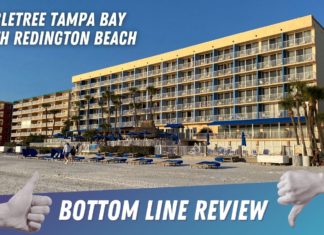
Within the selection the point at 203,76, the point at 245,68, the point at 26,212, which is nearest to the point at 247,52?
the point at 245,68

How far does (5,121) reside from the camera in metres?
111

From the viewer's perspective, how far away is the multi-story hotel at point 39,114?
88669 millimetres

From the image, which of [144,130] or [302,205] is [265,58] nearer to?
[144,130]

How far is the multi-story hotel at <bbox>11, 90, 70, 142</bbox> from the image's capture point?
8867 centimetres

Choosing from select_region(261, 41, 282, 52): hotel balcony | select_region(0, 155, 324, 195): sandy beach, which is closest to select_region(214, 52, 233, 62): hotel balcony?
select_region(261, 41, 282, 52): hotel balcony

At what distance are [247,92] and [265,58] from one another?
208 inches

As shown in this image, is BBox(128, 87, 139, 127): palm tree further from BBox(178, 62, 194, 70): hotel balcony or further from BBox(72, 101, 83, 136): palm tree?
BBox(72, 101, 83, 136): palm tree

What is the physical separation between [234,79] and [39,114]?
63.5 meters

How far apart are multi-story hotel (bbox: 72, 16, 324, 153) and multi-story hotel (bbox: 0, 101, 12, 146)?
194 ft

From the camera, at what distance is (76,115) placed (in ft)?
262

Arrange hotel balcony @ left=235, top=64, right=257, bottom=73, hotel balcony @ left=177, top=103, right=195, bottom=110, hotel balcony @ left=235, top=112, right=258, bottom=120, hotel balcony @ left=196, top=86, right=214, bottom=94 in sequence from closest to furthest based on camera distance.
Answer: hotel balcony @ left=235, top=112, right=258, bottom=120 → hotel balcony @ left=235, top=64, right=257, bottom=73 → hotel balcony @ left=196, top=86, right=214, bottom=94 → hotel balcony @ left=177, top=103, right=195, bottom=110

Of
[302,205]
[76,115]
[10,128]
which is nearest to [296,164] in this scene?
[302,205]

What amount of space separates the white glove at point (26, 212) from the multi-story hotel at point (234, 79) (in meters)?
42.5

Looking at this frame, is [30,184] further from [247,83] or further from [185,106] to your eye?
[185,106]
